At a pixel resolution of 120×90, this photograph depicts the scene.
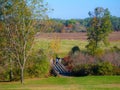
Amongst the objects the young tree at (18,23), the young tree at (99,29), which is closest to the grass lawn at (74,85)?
the young tree at (18,23)

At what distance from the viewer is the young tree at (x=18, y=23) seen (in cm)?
3447

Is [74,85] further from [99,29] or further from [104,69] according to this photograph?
[99,29]

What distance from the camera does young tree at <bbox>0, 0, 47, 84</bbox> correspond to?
34.5 meters

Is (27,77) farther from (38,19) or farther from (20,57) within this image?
(38,19)

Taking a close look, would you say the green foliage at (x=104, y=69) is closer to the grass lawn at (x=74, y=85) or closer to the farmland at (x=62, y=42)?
the grass lawn at (x=74, y=85)

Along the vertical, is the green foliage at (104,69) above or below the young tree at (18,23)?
below

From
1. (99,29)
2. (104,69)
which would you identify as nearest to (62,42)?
(99,29)

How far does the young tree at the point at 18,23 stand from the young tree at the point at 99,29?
76.0ft

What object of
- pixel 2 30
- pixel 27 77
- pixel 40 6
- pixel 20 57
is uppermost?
pixel 40 6

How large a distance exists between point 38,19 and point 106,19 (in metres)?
24.8

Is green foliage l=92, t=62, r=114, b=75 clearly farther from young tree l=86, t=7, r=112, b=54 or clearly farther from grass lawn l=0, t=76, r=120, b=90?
young tree l=86, t=7, r=112, b=54

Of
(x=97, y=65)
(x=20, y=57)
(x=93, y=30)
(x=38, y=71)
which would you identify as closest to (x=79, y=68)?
(x=97, y=65)

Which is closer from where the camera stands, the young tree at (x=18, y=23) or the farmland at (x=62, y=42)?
the young tree at (x=18, y=23)

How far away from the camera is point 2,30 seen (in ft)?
117
